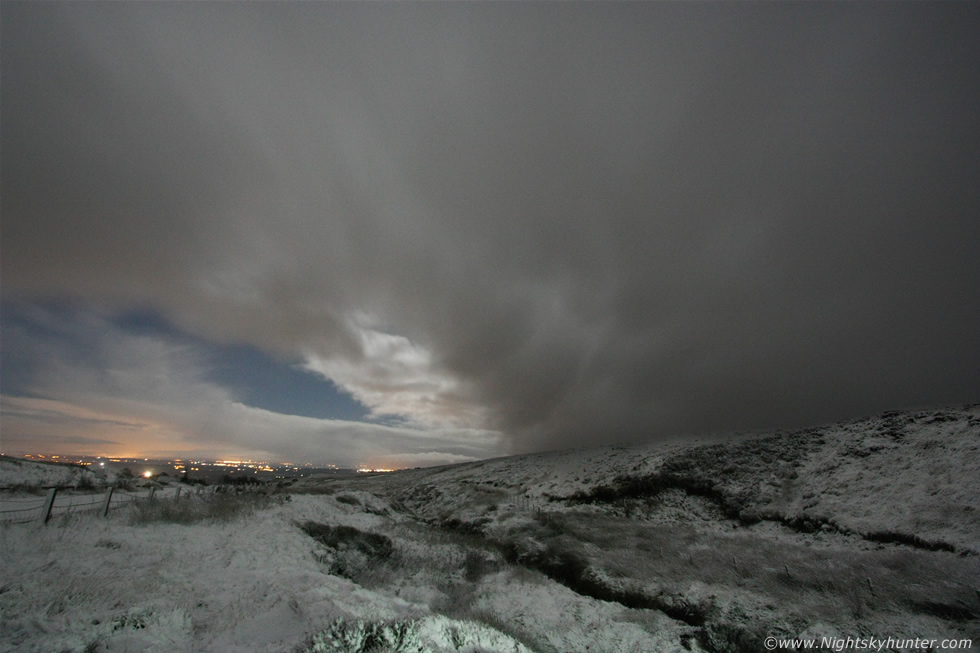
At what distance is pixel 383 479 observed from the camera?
71.2 metres

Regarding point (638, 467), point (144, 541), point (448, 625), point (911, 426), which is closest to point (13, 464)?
point (144, 541)

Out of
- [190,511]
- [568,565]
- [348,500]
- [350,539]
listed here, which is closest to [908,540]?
[568,565]

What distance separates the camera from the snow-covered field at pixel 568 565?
8344 millimetres

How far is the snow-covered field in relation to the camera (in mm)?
8344

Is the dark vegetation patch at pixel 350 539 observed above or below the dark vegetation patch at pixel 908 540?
below

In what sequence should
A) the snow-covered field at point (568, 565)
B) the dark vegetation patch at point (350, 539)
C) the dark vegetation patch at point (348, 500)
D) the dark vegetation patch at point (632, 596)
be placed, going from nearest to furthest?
the snow-covered field at point (568, 565), the dark vegetation patch at point (632, 596), the dark vegetation patch at point (350, 539), the dark vegetation patch at point (348, 500)

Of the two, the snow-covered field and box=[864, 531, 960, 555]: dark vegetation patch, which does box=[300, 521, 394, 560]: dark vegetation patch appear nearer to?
the snow-covered field

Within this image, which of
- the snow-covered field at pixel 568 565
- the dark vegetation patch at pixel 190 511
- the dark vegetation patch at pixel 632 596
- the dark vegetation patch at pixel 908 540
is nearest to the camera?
the snow-covered field at pixel 568 565

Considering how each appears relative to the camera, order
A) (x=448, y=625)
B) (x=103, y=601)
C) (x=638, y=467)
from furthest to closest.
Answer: (x=638, y=467), (x=448, y=625), (x=103, y=601)

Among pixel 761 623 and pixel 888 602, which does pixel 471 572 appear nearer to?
pixel 761 623

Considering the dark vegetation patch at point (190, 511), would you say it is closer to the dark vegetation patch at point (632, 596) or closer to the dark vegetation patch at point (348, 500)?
the dark vegetation patch at point (348, 500)

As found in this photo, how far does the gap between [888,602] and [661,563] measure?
8.98 meters

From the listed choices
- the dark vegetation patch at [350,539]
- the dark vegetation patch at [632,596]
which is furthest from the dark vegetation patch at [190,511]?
the dark vegetation patch at [632,596]

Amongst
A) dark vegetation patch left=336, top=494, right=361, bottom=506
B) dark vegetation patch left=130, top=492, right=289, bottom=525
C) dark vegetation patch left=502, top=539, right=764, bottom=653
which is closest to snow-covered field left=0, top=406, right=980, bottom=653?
dark vegetation patch left=502, top=539, right=764, bottom=653
